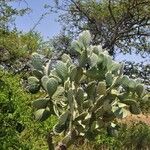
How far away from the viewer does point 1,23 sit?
18078 mm

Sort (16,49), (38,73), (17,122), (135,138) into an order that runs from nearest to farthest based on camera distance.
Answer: (38,73) → (17,122) → (135,138) → (16,49)

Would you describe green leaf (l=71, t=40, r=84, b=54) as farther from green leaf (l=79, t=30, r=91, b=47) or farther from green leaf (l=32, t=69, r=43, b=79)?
green leaf (l=32, t=69, r=43, b=79)

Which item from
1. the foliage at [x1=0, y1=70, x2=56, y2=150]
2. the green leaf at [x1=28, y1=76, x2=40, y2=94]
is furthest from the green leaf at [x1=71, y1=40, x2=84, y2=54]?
the foliage at [x1=0, y1=70, x2=56, y2=150]

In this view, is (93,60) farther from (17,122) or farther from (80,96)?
(17,122)

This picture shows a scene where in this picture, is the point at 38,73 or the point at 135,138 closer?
the point at 38,73

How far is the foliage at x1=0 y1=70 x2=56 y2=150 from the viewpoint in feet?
30.1

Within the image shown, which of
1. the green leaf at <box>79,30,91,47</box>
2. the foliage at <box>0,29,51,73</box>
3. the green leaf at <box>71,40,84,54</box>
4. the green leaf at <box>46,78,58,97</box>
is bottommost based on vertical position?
the green leaf at <box>46,78,58,97</box>

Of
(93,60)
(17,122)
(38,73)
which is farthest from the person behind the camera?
(17,122)

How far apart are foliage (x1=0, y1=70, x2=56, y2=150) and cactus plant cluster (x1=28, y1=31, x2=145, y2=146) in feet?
14.8

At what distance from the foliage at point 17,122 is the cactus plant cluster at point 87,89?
451cm

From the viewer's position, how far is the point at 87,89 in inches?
174

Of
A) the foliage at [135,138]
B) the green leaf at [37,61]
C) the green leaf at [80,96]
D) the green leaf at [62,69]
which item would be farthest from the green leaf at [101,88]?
the foliage at [135,138]

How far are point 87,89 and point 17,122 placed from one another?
573cm

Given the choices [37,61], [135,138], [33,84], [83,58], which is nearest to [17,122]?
[33,84]
